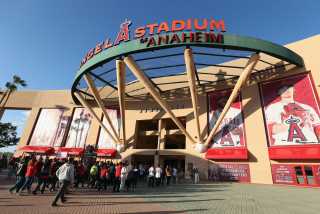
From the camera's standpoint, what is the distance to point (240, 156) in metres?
17.6

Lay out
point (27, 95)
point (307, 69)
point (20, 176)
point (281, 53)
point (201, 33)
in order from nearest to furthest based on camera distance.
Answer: point (20, 176) < point (201, 33) < point (281, 53) < point (307, 69) < point (27, 95)

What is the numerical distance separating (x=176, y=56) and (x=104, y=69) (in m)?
8.79

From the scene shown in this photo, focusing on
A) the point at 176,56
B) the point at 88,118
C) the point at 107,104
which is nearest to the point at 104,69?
the point at 176,56

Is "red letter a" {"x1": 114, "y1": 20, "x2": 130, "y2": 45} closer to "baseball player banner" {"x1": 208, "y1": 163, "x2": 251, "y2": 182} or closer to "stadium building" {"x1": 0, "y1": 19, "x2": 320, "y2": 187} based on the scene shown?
"stadium building" {"x1": 0, "y1": 19, "x2": 320, "y2": 187}

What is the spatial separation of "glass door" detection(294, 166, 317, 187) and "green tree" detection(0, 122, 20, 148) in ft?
170

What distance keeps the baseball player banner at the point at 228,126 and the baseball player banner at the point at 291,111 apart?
2662 mm

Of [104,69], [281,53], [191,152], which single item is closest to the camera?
[281,53]

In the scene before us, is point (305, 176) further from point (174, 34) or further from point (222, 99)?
point (174, 34)

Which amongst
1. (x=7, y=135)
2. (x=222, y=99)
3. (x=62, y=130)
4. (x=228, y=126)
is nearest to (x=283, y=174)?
(x=228, y=126)

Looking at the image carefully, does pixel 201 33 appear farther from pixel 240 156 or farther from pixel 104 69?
pixel 240 156

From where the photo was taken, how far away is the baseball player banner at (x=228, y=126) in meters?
19.1

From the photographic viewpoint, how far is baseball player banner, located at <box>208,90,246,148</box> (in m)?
19.1

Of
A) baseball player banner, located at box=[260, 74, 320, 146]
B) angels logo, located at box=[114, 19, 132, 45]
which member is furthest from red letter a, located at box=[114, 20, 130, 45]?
baseball player banner, located at box=[260, 74, 320, 146]

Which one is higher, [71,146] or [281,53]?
[281,53]
